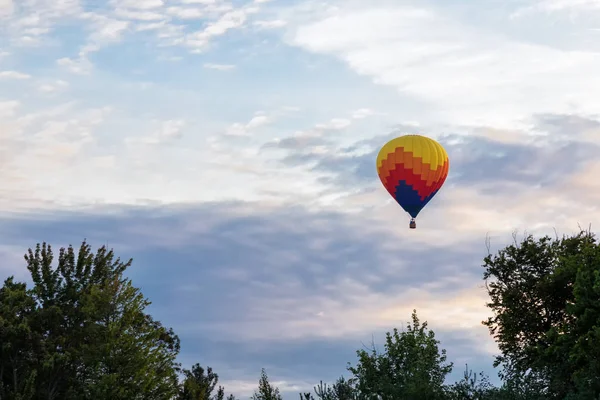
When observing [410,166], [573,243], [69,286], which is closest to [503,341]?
[573,243]

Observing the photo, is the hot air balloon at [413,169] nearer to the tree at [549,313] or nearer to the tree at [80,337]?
the tree at [549,313]

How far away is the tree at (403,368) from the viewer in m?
53.5

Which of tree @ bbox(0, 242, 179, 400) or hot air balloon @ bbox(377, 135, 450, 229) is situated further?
hot air balloon @ bbox(377, 135, 450, 229)

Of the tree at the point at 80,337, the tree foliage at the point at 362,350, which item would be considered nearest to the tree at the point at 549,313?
the tree foliage at the point at 362,350

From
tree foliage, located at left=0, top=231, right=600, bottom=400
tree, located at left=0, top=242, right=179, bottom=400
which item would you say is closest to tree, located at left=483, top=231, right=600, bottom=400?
tree foliage, located at left=0, top=231, right=600, bottom=400

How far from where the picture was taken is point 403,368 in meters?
60.5

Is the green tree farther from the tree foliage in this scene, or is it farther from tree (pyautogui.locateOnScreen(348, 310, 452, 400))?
tree (pyautogui.locateOnScreen(348, 310, 452, 400))

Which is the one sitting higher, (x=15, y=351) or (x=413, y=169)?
(x=413, y=169)

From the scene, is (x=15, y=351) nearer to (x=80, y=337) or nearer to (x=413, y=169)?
(x=80, y=337)

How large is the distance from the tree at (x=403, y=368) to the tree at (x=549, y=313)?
15.1 ft

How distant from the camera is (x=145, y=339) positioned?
55.0m

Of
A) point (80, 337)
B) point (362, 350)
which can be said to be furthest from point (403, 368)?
point (80, 337)

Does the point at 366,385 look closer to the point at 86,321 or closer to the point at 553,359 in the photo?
the point at 553,359

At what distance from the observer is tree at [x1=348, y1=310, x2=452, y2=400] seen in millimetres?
53531
